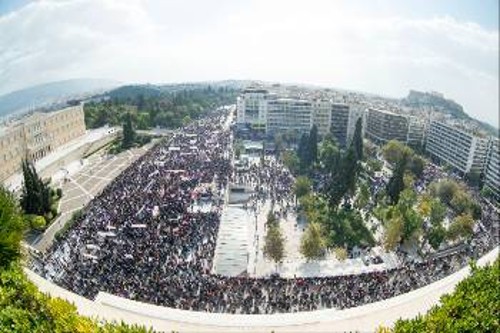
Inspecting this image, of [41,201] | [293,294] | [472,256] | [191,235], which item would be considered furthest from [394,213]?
[41,201]

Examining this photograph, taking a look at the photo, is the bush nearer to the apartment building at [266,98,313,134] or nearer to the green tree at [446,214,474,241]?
the green tree at [446,214,474,241]

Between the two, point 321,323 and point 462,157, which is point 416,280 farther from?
point 462,157

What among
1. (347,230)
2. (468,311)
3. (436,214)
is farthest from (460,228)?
(468,311)

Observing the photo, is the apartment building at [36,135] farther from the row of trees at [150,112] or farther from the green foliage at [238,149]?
the green foliage at [238,149]

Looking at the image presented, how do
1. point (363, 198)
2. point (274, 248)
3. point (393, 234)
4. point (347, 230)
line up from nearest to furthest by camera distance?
point (274, 248), point (393, 234), point (347, 230), point (363, 198)

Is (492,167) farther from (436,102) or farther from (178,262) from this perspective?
(436,102)

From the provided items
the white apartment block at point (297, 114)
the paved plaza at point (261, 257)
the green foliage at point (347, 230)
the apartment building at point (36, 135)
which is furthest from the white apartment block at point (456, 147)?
the apartment building at point (36, 135)

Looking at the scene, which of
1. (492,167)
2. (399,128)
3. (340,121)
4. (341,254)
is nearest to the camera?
(341,254)
